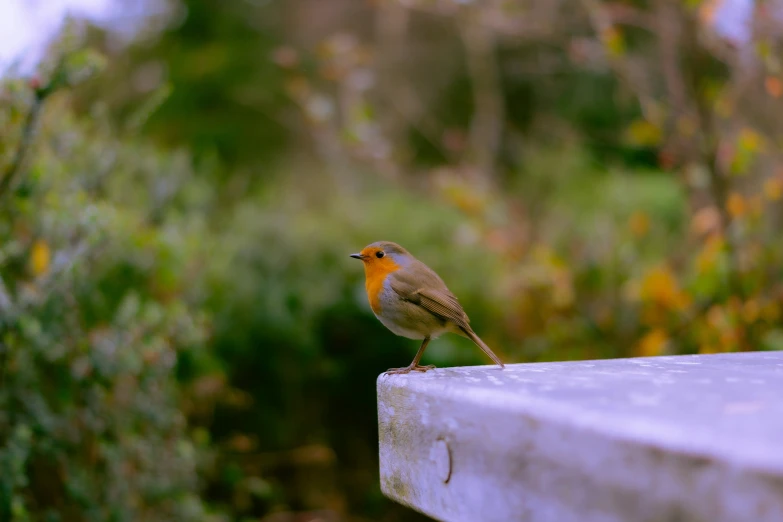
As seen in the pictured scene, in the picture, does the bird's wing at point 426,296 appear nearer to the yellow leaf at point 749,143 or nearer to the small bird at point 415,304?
the small bird at point 415,304

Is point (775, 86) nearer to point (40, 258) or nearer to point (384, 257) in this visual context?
point (384, 257)

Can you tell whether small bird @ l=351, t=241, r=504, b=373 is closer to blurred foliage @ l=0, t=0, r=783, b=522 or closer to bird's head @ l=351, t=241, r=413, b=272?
bird's head @ l=351, t=241, r=413, b=272

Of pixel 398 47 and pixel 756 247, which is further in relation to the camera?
pixel 398 47

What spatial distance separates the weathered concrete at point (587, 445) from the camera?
2.69 ft

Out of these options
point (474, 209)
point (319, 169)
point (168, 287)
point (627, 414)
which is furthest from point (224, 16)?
point (627, 414)

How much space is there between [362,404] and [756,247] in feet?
7.32

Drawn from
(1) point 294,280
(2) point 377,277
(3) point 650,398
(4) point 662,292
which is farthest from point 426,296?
(1) point 294,280

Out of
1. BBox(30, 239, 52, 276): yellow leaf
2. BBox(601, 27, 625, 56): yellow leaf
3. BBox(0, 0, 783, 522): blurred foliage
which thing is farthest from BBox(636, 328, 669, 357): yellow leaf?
BBox(30, 239, 52, 276): yellow leaf

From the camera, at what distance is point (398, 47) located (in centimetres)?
1168

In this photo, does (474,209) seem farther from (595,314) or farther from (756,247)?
(756,247)

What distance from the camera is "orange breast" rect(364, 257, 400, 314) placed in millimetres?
2154

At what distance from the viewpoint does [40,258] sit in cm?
254

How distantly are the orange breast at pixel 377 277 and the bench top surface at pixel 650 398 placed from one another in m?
0.51

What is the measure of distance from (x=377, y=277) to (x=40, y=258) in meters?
1.11
